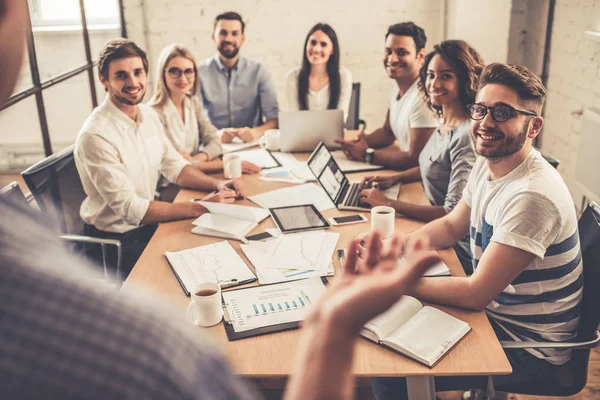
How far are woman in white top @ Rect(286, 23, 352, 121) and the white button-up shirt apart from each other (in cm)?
112

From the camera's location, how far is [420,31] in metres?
3.01

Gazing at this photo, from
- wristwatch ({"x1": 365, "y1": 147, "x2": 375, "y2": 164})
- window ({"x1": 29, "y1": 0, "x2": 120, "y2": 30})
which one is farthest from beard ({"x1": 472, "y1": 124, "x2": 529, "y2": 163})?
window ({"x1": 29, "y1": 0, "x2": 120, "y2": 30})

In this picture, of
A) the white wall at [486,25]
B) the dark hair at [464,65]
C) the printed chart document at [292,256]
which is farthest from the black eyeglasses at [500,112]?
the white wall at [486,25]

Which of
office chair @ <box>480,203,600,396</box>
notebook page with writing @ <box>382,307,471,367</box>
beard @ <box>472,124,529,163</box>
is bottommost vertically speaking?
office chair @ <box>480,203,600,396</box>

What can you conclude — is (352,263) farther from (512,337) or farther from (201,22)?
(201,22)

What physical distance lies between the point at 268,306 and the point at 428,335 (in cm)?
42

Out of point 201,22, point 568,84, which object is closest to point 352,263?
point 568,84

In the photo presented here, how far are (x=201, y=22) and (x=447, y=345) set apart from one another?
3.81 metres

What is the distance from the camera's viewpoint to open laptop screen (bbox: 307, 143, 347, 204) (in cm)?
224

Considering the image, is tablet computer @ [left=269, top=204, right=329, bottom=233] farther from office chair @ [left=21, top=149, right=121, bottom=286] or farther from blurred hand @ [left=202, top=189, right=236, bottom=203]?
office chair @ [left=21, top=149, right=121, bottom=286]

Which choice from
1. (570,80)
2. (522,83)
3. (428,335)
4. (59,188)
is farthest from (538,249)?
(570,80)

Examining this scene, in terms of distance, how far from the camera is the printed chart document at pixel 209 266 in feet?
5.43

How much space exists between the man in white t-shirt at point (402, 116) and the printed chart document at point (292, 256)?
899 mm

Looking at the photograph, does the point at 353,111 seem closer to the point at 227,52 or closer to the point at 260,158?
the point at 227,52
